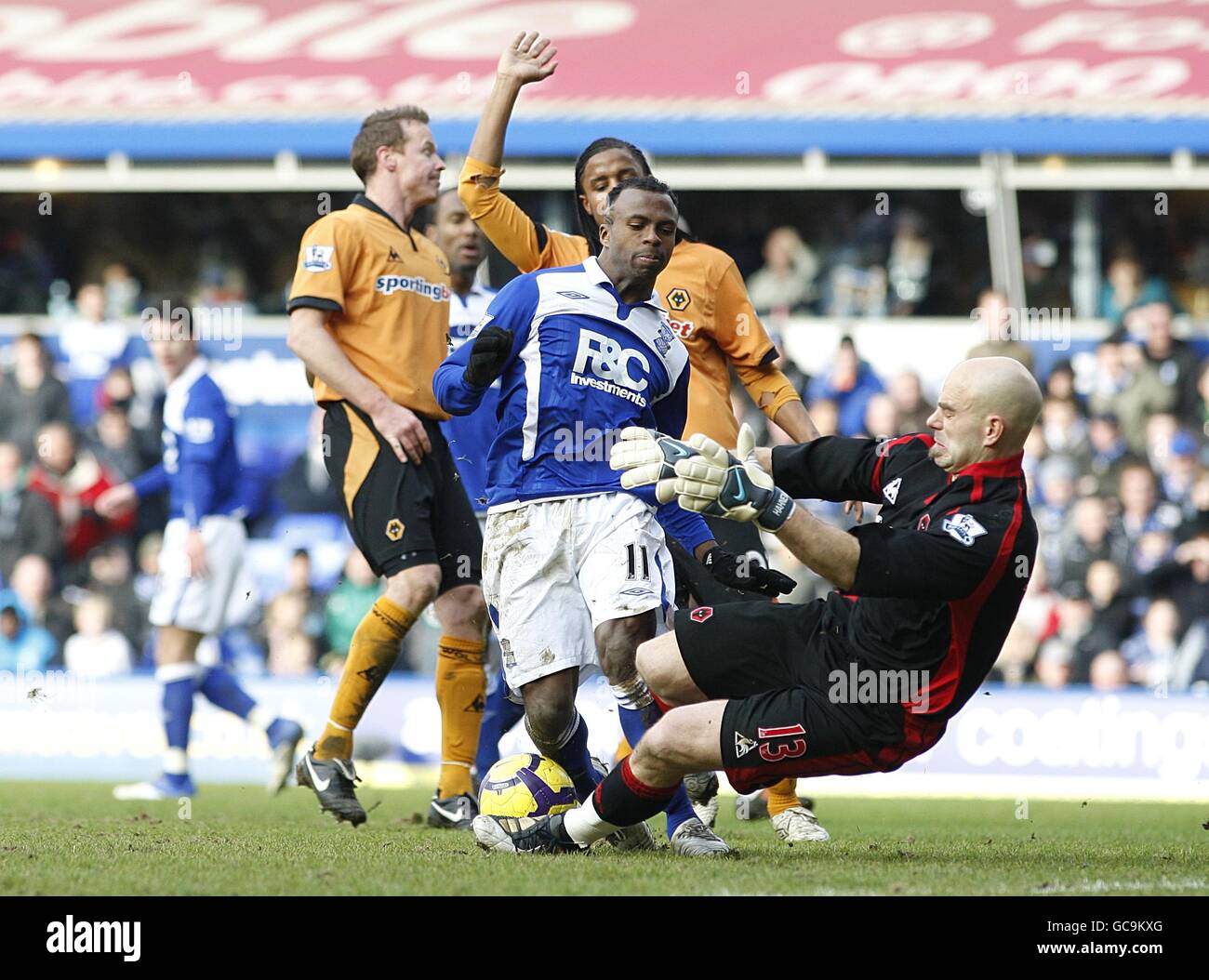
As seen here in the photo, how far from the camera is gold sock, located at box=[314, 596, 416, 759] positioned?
693cm

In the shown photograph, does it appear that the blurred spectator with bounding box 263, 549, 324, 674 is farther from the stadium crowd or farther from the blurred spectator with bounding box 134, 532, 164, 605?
the blurred spectator with bounding box 134, 532, 164, 605

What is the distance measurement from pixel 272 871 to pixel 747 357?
124 inches

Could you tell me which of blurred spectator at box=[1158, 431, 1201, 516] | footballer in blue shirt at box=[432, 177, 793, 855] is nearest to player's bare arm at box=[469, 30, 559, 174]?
footballer in blue shirt at box=[432, 177, 793, 855]

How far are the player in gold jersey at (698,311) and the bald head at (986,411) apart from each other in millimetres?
1623

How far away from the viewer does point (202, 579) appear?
9.63 m

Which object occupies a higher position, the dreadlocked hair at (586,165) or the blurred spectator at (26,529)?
the dreadlocked hair at (586,165)

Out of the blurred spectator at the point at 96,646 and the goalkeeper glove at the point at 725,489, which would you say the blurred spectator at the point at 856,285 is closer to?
the blurred spectator at the point at 96,646

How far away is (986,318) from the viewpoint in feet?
45.7

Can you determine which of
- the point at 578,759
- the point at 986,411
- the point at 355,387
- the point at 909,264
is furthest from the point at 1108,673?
the point at 986,411

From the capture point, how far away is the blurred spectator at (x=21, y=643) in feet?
44.3

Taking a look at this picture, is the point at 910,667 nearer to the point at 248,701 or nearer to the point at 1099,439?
the point at 248,701

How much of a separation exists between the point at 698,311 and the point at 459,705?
201cm

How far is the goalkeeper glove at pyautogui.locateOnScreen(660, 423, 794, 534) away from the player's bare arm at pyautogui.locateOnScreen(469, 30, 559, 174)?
222 centimetres
